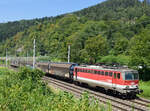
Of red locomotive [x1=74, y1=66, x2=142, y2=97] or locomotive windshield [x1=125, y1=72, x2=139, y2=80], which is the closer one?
red locomotive [x1=74, y1=66, x2=142, y2=97]

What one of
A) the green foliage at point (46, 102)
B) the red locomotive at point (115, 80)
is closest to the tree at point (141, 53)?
the red locomotive at point (115, 80)

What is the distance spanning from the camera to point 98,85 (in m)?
24.1

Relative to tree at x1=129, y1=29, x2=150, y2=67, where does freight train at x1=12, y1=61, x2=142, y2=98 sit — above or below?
below

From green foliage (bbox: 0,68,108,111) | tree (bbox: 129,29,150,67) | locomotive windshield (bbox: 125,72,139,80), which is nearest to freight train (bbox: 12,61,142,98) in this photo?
locomotive windshield (bbox: 125,72,139,80)

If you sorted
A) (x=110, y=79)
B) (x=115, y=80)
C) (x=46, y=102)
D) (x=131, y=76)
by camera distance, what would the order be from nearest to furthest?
(x=46, y=102), (x=131, y=76), (x=115, y=80), (x=110, y=79)

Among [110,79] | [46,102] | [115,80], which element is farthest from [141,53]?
[46,102]

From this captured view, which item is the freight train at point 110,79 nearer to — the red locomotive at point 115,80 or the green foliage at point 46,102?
the red locomotive at point 115,80

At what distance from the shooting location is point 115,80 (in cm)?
2097

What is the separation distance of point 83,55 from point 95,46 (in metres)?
3.43

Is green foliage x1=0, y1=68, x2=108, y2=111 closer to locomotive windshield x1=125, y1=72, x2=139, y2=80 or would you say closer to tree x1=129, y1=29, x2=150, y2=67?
locomotive windshield x1=125, y1=72, x2=139, y2=80

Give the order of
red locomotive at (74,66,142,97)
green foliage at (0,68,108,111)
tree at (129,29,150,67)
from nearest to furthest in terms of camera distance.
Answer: green foliage at (0,68,108,111) < red locomotive at (74,66,142,97) < tree at (129,29,150,67)

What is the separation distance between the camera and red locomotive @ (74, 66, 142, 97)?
20186 millimetres

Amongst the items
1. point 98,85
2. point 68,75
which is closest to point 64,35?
point 68,75

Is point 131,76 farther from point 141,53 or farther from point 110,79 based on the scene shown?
point 141,53
